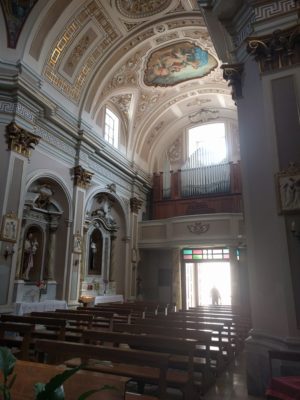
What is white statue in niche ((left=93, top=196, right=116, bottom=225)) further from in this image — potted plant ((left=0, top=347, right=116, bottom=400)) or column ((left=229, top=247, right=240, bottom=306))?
potted plant ((left=0, top=347, right=116, bottom=400))

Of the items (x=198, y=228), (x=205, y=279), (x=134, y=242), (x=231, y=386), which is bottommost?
(x=231, y=386)

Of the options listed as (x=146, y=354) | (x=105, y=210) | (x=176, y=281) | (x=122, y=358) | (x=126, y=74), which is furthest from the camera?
(x=176, y=281)

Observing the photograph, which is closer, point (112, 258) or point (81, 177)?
point (81, 177)

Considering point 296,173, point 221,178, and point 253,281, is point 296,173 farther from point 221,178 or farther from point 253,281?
point 221,178

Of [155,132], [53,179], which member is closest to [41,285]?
[53,179]

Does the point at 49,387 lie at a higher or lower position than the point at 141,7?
lower

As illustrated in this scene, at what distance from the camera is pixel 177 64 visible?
479 inches

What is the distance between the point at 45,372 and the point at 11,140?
6.79m

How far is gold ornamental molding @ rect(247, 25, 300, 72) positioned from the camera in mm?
4410

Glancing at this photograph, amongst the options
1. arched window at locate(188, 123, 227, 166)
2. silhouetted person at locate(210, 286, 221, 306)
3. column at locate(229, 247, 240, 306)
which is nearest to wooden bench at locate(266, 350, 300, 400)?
column at locate(229, 247, 240, 306)

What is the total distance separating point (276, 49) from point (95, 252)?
907 centimetres

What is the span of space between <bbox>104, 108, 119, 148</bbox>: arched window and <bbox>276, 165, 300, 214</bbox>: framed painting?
934 centimetres

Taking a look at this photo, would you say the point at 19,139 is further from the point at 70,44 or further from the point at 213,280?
the point at 213,280

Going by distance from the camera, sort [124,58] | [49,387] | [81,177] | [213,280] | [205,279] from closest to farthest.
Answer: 1. [49,387]
2. [81,177]
3. [124,58]
4. [213,280]
5. [205,279]
